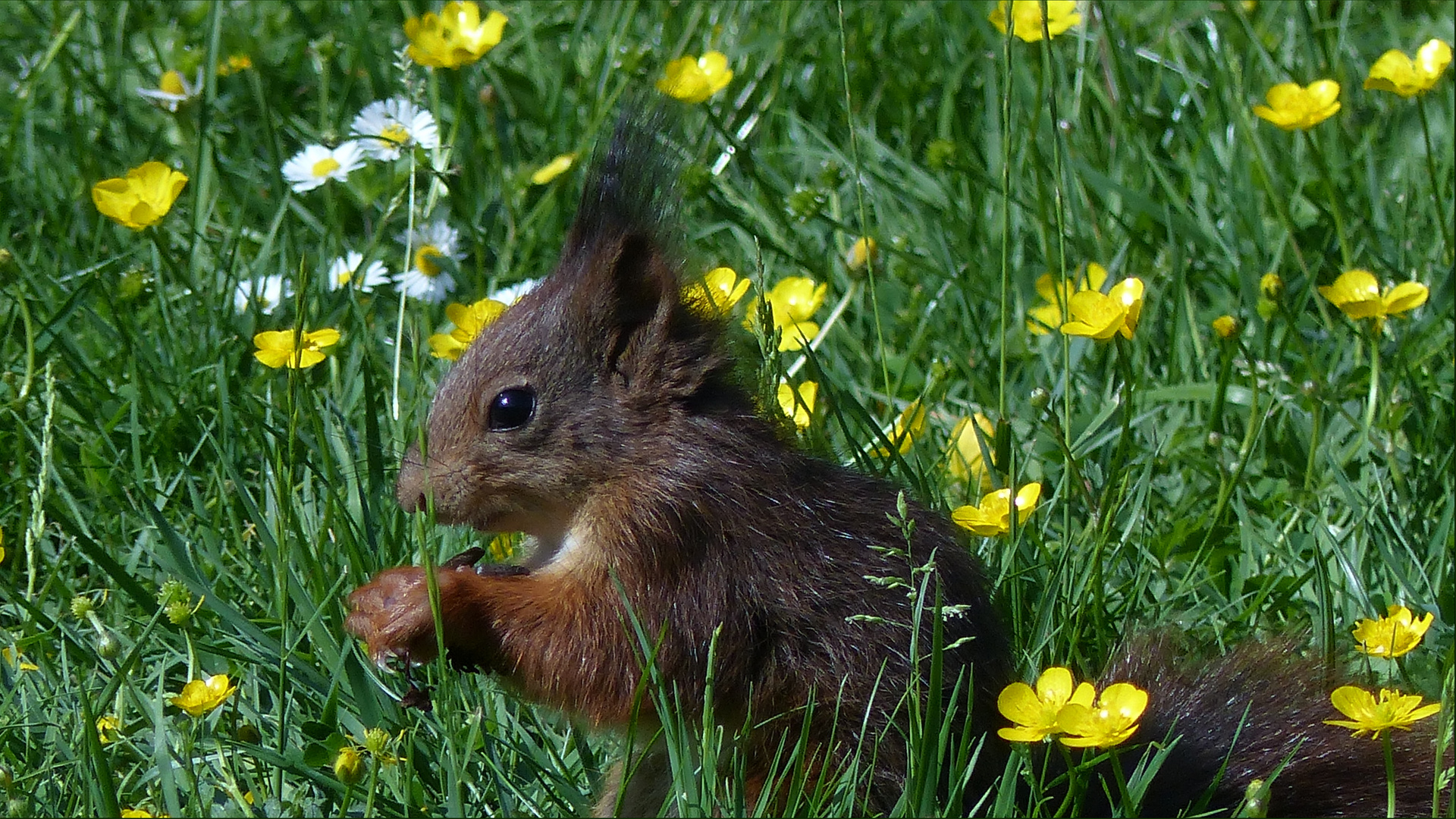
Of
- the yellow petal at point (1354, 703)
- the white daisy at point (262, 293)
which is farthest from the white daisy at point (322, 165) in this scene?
the yellow petal at point (1354, 703)

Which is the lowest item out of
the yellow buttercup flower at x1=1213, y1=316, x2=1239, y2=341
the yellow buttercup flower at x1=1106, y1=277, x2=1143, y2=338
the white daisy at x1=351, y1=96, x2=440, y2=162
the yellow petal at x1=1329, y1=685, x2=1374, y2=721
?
the yellow petal at x1=1329, y1=685, x2=1374, y2=721

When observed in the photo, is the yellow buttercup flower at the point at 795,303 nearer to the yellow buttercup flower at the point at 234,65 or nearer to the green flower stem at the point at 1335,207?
the green flower stem at the point at 1335,207

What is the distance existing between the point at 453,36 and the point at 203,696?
2.39 m

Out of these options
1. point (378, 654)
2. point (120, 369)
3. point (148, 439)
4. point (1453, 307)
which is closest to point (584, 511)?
point (378, 654)

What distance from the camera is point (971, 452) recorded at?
11.9ft

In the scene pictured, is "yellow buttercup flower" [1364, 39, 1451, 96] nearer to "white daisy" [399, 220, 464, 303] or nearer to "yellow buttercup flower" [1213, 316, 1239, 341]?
"yellow buttercup flower" [1213, 316, 1239, 341]

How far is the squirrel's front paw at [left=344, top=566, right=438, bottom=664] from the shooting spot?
2.45 metres

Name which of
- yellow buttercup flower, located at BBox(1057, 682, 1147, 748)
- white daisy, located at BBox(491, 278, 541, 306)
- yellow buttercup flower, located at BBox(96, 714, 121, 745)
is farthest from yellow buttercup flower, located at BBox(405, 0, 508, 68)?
yellow buttercup flower, located at BBox(1057, 682, 1147, 748)

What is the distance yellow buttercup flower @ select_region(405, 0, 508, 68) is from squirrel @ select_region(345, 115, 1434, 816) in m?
1.42

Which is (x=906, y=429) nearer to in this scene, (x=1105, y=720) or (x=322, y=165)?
(x=1105, y=720)

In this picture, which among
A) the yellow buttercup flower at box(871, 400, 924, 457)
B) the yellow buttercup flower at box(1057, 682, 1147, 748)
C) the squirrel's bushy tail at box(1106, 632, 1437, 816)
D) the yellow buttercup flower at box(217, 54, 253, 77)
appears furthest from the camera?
the yellow buttercup flower at box(217, 54, 253, 77)

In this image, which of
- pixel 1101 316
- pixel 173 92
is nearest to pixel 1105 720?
pixel 1101 316

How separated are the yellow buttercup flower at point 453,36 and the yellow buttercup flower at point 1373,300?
1.96 meters

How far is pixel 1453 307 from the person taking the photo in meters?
3.93
